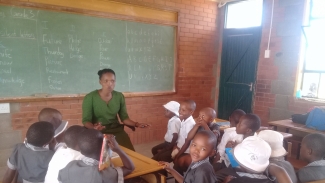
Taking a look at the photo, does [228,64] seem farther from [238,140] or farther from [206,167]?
[206,167]

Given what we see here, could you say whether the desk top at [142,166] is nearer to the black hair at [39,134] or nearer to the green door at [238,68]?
the black hair at [39,134]

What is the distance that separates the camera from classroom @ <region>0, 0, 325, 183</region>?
3004 mm

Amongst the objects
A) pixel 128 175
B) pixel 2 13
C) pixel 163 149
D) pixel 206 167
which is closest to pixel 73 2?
pixel 2 13

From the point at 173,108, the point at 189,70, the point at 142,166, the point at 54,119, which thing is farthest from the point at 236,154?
the point at 189,70

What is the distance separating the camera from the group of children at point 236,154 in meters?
1.65

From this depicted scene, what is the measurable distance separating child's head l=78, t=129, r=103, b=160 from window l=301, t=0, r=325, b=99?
4080 mm

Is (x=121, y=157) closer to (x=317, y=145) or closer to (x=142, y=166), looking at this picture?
(x=142, y=166)

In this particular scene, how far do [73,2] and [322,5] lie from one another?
4029 mm

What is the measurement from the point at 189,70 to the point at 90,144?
3950 mm

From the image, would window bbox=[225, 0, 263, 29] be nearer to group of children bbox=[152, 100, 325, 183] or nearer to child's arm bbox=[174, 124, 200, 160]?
group of children bbox=[152, 100, 325, 183]

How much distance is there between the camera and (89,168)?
5.05ft

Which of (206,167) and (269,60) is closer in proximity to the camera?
(206,167)

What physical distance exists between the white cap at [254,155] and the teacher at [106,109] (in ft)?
4.88

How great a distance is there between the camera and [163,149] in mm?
3033
